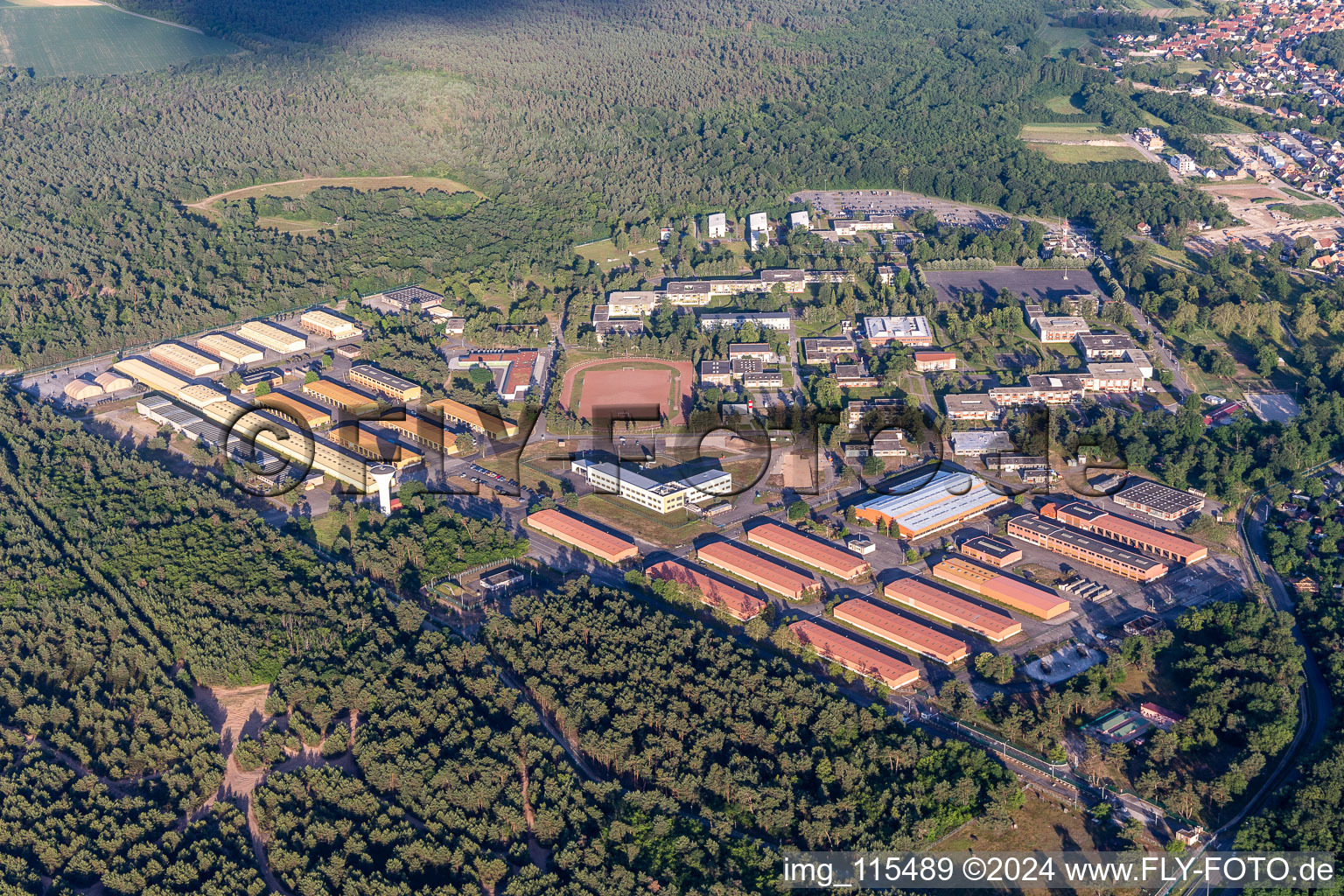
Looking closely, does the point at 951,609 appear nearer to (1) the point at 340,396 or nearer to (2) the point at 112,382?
(1) the point at 340,396

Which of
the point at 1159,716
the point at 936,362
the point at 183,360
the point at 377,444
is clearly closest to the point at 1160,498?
the point at 1159,716

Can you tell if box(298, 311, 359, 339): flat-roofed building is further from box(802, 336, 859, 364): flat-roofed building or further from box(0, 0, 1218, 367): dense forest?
box(802, 336, 859, 364): flat-roofed building

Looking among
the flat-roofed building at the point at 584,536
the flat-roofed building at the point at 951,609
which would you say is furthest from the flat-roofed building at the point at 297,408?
the flat-roofed building at the point at 951,609

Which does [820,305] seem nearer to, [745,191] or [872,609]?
[745,191]

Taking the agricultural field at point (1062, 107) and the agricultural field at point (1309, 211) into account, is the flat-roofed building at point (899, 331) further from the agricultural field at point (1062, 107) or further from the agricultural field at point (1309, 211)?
the agricultural field at point (1062, 107)

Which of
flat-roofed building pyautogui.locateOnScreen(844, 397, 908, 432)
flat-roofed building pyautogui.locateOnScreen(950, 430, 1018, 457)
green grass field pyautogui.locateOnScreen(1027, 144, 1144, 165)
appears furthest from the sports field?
green grass field pyautogui.locateOnScreen(1027, 144, 1144, 165)

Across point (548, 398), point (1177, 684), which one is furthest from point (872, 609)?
point (548, 398)
